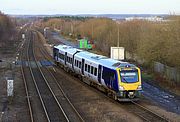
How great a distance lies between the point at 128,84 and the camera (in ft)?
76.0

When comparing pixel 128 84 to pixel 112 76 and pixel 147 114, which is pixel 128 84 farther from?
Result: pixel 147 114

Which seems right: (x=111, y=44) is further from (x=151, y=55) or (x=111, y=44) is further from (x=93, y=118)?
(x=93, y=118)

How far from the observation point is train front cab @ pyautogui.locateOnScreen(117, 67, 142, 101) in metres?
23.1

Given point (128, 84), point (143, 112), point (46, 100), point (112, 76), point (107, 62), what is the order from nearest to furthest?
point (143, 112), point (128, 84), point (112, 76), point (46, 100), point (107, 62)

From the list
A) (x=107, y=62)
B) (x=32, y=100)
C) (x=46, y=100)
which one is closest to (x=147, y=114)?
(x=107, y=62)

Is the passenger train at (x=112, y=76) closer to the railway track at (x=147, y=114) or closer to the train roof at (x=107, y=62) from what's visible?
the train roof at (x=107, y=62)

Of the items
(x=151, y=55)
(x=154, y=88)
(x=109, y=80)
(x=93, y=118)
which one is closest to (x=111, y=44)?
(x=151, y=55)

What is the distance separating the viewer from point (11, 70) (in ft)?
136

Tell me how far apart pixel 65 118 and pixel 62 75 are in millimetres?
17854

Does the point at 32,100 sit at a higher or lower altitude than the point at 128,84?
lower

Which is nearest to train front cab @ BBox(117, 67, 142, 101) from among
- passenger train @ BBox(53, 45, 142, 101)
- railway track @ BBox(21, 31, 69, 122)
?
passenger train @ BBox(53, 45, 142, 101)

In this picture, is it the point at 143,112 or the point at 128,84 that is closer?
the point at 143,112

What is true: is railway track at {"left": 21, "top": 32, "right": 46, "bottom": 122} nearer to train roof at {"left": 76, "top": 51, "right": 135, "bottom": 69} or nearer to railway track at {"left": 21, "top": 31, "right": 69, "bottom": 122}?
railway track at {"left": 21, "top": 31, "right": 69, "bottom": 122}

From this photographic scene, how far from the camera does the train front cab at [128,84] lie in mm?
23078
